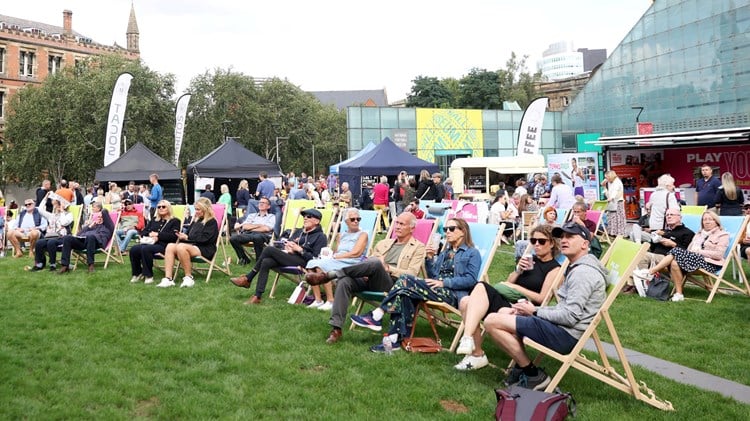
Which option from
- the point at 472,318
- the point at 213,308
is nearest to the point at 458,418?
the point at 472,318

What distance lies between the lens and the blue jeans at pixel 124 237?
1221 centimetres

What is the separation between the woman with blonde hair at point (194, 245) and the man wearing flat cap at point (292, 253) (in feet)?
3.90

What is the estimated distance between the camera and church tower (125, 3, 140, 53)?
8412cm

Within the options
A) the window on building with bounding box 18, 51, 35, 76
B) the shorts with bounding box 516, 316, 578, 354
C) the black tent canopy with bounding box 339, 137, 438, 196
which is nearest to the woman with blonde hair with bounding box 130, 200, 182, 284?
the shorts with bounding box 516, 316, 578, 354

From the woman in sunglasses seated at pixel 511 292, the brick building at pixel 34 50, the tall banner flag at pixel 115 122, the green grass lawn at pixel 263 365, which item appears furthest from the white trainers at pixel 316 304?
the brick building at pixel 34 50

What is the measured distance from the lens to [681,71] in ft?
112

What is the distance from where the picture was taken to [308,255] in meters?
7.85

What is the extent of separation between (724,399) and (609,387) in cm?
68

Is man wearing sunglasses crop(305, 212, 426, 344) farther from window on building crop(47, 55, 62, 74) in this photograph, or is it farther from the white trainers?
window on building crop(47, 55, 62, 74)

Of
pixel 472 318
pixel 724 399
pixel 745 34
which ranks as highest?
pixel 745 34

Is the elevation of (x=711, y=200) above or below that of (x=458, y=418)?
above

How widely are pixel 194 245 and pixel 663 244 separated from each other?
5.85 m

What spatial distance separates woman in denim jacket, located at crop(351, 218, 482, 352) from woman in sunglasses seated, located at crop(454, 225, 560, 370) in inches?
13.6

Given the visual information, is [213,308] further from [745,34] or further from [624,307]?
[745,34]
